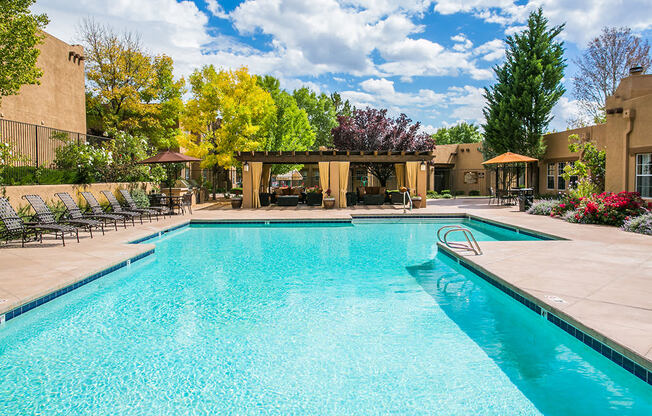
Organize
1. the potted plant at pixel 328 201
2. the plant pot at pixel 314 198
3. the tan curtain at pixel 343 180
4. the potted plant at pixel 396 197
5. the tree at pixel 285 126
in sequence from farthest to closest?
the tree at pixel 285 126 → the potted plant at pixel 396 197 → the plant pot at pixel 314 198 → the tan curtain at pixel 343 180 → the potted plant at pixel 328 201

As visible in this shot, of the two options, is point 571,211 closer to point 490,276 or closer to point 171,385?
point 490,276

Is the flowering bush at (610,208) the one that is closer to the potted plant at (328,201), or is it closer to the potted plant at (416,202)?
the potted plant at (416,202)

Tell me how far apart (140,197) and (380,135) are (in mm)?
16235

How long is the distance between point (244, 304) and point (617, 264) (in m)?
5.97

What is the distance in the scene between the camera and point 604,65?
26484mm

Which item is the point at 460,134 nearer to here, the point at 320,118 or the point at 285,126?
the point at 320,118

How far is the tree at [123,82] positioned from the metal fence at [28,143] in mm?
10910

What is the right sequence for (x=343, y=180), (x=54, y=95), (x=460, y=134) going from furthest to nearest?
(x=460, y=134) < (x=343, y=180) < (x=54, y=95)

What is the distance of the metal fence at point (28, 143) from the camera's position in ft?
34.8

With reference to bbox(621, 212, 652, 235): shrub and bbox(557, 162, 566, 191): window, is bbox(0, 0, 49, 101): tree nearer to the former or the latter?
bbox(621, 212, 652, 235): shrub

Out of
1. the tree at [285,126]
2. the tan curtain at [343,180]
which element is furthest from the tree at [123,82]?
the tan curtain at [343,180]

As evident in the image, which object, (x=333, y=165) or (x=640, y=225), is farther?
(x=333, y=165)

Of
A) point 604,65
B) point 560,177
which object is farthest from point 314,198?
point 604,65

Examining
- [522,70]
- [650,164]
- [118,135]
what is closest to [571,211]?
[650,164]
